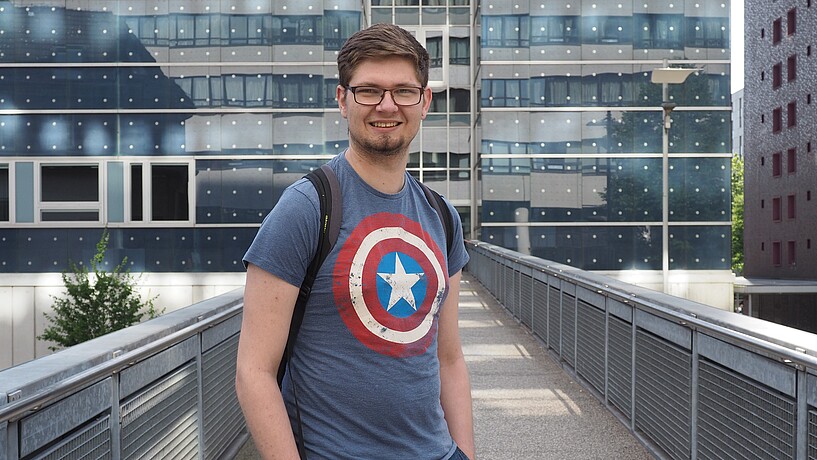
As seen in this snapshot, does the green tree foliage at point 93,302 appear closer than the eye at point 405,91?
No

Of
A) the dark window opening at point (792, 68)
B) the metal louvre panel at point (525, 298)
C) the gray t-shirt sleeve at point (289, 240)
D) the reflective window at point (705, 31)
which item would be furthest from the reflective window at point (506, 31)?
the dark window opening at point (792, 68)

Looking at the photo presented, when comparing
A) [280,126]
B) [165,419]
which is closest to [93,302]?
[280,126]

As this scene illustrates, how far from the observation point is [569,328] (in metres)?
10.6

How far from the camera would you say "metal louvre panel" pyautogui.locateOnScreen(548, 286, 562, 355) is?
37.0 ft

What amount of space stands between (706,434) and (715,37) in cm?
2547

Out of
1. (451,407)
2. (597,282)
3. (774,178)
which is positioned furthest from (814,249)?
(451,407)

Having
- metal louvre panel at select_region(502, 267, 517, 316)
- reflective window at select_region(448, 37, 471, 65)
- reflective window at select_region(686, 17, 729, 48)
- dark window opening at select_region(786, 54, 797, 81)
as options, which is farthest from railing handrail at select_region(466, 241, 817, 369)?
dark window opening at select_region(786, 54, 797, 81)

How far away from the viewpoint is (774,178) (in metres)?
58.2

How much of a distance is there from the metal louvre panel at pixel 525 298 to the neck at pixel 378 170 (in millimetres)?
11624

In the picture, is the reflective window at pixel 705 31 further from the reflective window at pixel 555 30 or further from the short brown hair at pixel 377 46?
the short brown hair at pixel 377 46

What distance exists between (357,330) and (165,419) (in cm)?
323

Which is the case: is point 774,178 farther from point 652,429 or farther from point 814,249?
point 652,429

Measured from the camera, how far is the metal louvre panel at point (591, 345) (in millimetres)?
8930

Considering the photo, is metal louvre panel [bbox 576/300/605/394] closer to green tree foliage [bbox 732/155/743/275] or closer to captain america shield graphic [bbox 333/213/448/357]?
captain america shield graphic [bbox 333/213/448/357]
